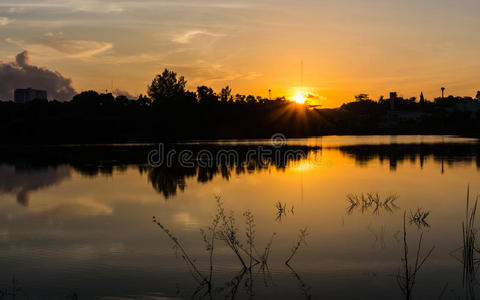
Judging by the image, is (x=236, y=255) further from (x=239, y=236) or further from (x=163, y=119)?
(x=163, y=119)

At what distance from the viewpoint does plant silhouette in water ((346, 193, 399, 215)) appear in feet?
68.5

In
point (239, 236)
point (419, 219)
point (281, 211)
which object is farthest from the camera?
point (281, 211)

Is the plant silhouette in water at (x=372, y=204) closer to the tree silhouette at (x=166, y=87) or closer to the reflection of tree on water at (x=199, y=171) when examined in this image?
the reflection of tree on water at (x=199, y=171)

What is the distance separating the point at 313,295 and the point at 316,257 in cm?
293

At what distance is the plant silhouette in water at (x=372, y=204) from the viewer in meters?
20.9

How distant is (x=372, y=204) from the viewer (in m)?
22.1

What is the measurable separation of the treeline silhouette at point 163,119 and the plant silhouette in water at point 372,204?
8574 cm

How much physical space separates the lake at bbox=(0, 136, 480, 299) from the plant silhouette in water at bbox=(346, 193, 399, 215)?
0.09 metres

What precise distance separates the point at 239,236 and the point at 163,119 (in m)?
114

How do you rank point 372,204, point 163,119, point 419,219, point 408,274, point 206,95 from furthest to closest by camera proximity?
1. point 206,95
2. point 163,119
3. point 372,204
4. point 419,219
5. point 408,274

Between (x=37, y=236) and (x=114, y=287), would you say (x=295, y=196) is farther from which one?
(x=114, y=287)

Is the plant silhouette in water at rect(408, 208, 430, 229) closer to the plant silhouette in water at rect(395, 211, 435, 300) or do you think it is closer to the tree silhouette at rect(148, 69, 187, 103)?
the plant silhouette in water at rect(395, 211, 435, 300)

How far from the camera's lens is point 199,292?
36.6ft
